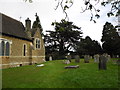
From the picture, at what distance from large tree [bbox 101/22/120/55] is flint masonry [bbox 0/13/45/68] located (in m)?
27.9

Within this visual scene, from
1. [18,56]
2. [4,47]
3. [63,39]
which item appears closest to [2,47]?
[4,47]

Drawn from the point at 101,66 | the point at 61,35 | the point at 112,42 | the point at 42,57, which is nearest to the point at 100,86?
the point at 101,66

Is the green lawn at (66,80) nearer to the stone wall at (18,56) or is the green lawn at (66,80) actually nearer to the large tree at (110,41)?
the stone wall at (18,56)

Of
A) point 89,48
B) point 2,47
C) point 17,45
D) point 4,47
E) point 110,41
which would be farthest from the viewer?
point 89,48

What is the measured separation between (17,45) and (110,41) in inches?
1420

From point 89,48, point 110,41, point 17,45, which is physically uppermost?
point 110,41

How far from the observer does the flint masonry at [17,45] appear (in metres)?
19.0

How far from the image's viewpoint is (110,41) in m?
47.5

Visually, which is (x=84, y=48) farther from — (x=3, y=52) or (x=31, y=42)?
(x=3, y=52)

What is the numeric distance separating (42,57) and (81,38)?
90.4ft

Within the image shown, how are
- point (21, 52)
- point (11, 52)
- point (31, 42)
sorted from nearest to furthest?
point (11, 52) < point (21, 52) < point (31, 42)

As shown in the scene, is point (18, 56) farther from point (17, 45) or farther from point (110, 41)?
point (110, 41)

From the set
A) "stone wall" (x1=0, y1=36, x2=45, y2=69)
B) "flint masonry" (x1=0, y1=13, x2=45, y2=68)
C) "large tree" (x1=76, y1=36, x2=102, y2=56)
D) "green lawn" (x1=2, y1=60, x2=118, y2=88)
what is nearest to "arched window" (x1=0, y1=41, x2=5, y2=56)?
"flint masonry" (x1=0, y1=13, x2=45, y2=68)

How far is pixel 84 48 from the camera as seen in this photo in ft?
163
